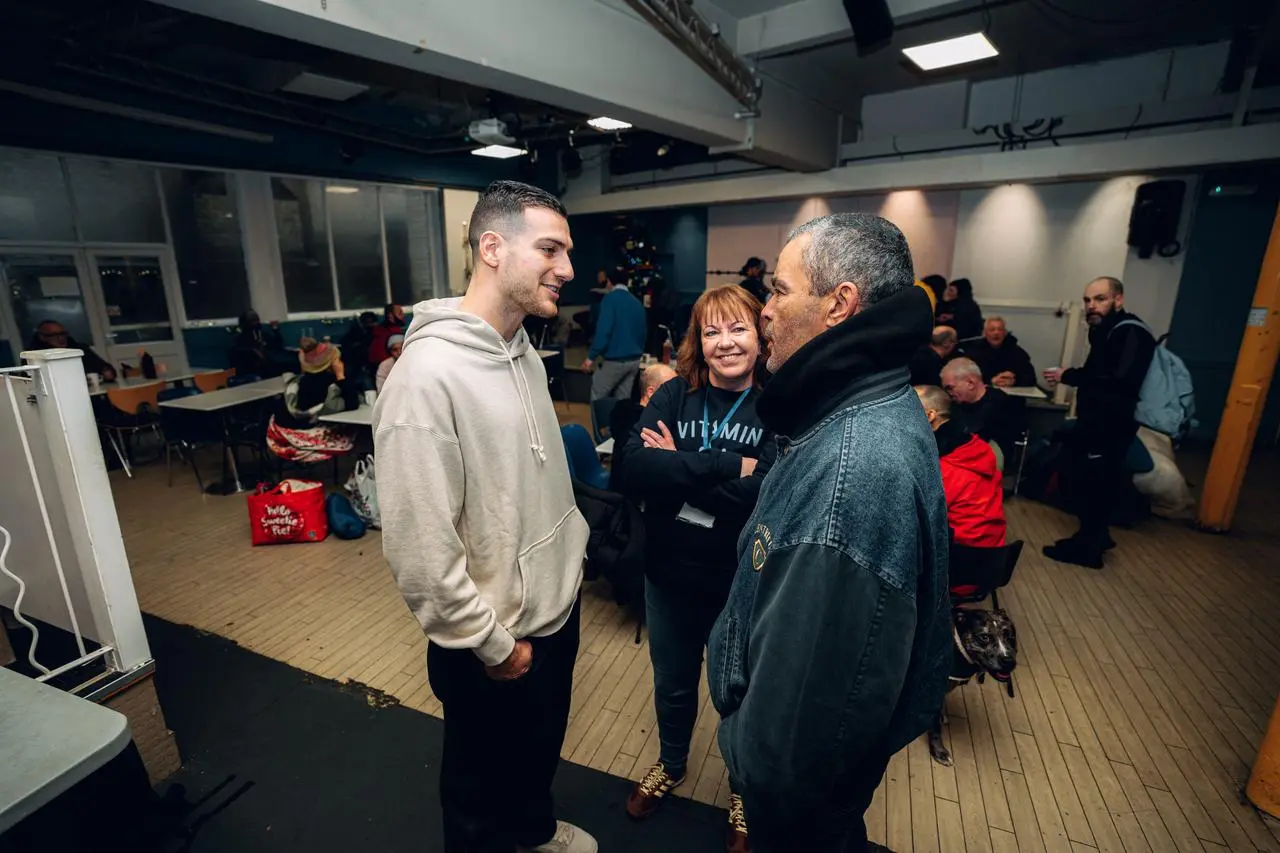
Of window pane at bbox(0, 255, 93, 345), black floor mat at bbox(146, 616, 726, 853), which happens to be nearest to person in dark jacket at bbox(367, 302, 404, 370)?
window pane at bbox(0, 255, 93, 345)

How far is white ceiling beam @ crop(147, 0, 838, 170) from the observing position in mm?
2748

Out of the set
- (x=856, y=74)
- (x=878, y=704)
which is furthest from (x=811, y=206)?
(x=878, y=704)

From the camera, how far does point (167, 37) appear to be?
5465 mm

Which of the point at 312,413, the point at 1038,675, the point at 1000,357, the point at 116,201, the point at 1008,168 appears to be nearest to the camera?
the point at 1038,675

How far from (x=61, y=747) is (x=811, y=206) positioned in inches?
386

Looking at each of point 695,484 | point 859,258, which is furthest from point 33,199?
point 859,258

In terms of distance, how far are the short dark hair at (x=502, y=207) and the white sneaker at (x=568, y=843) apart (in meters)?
1.81

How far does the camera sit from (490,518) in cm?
138

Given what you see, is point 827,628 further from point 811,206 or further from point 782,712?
point 811,206

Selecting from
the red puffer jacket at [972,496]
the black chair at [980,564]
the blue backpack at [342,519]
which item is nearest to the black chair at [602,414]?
the blue backpack at [342,519]

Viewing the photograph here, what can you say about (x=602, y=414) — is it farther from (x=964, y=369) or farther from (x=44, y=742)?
(x=44, y=742)

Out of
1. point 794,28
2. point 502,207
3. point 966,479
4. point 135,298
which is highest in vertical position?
point 794,28

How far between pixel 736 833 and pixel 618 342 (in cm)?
454

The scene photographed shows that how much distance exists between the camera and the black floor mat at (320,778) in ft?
6.48
